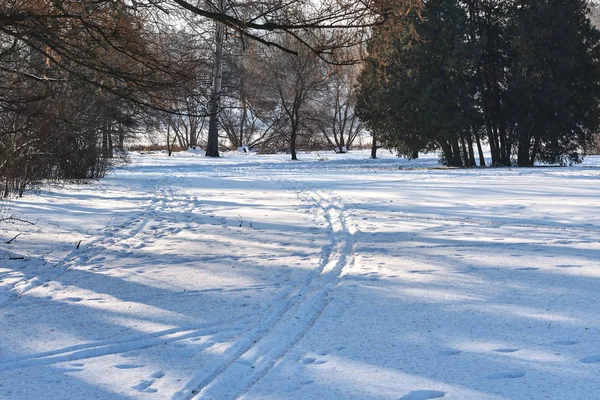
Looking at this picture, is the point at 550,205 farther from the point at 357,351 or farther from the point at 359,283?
the point at 357,351

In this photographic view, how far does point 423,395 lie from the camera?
2879mm

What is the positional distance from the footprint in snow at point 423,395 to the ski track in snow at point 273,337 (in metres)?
0.78

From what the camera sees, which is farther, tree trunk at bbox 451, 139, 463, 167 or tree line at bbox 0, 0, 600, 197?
tree trunk at bbox 451, 139, 463, 167

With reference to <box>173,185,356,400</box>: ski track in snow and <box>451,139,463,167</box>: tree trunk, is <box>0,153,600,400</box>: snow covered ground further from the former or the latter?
<box>451,139,463,167</box>: tree trunk

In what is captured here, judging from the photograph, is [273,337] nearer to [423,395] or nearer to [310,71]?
[423,395]

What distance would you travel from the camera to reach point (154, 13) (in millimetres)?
6484

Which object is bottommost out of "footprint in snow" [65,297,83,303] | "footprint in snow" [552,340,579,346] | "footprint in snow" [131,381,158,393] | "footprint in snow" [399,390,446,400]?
"footprint in snow" [131,381,158,393]

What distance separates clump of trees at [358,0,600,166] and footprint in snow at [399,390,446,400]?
20.1 m

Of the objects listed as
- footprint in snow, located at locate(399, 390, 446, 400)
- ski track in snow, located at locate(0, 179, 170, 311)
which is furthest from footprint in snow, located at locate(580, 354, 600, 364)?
ski track in snow, located at locate(0, 179, 170, 311)

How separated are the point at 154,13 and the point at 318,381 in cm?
479

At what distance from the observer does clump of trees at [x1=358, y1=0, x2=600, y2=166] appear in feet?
72.5

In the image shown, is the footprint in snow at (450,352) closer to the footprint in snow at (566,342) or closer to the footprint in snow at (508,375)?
the footprint in snow at (508,375)

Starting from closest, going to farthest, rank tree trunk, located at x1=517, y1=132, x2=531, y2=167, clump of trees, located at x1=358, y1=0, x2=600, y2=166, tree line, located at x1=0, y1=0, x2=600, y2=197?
tree line, located at x1=0, y1=0, x2=600, y2=197 < clump of trees, located at x1=358, y1=0, x2=600, y2=166 < tree trunk, located at x1=517, y1=132, x2=531, y2=167

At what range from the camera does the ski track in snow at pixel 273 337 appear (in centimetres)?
305
